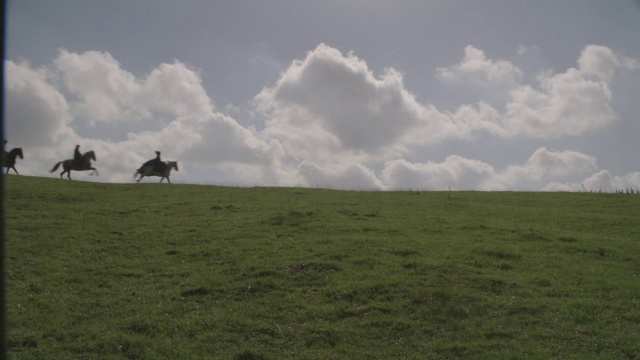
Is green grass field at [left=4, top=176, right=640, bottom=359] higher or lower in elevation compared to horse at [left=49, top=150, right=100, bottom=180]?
lower

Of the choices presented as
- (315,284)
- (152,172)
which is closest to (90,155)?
(152,172)

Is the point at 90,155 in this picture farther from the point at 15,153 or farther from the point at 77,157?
the point at 15,153

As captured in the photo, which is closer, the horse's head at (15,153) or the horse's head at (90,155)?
the horse's head at (15,153)

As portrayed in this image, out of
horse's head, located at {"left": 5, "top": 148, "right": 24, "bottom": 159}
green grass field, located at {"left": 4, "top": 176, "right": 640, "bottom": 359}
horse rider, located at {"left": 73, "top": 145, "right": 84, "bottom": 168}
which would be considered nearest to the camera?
green grass field, located at {"left": 4, "top": 176, "right": 640, "bottom": 359}

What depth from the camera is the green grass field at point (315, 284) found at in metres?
11.6

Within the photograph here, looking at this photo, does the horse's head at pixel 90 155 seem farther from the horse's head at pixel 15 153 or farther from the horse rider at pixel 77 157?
the horse's head at pixel 15 153

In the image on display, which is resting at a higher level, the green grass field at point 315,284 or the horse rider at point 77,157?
the horse rider at point 77,157

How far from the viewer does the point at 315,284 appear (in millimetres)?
15297

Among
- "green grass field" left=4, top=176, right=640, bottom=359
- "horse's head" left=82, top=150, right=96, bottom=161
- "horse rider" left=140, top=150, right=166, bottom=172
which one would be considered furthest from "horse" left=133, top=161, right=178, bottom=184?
"green grass field" left=4, top=176, right=640, bottom=359

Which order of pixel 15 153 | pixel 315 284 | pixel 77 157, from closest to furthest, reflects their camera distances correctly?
pixel 315 284 → pixel 15 153 → pixel 77 157

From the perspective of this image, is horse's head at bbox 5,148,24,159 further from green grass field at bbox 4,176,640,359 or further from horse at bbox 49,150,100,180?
green grass field at bbox 4,176,640,359

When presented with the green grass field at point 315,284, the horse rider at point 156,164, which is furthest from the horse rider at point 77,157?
the green grass field at point 315,284

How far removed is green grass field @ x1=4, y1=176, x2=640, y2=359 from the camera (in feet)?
38.2

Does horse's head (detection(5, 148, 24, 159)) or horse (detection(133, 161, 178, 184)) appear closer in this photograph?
horse's head (detection(5, 148, 24, 159))
